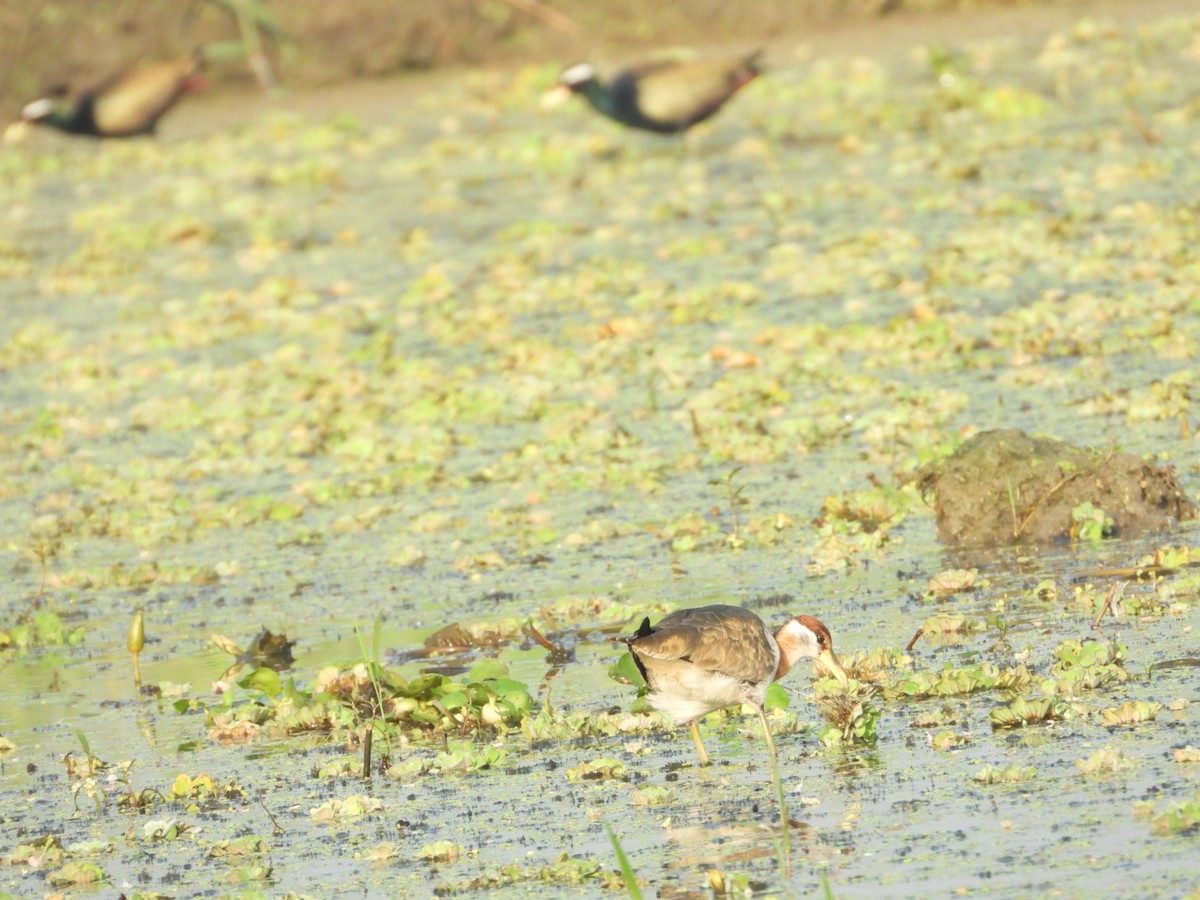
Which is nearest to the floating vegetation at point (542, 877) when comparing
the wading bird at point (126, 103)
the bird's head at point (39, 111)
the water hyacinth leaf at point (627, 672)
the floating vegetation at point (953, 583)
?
the water hyacinth leaf at point (627, 672)

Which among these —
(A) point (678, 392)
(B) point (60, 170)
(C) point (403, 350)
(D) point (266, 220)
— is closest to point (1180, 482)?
(A) point (678, 392)

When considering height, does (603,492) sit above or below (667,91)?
below

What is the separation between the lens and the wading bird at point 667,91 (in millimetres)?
15227

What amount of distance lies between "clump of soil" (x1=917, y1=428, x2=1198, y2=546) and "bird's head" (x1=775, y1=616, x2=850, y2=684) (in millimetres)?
1694

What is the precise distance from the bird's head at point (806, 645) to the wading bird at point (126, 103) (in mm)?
11825

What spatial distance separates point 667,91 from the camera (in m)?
15.4

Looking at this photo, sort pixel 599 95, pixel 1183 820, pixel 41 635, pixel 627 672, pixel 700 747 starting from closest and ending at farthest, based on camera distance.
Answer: pixel 1183 820, pixel 700 747, pixel 627 672, pixel 41 635, pixel 599 95

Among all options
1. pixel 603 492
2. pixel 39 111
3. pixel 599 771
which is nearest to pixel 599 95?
pixel 39 111

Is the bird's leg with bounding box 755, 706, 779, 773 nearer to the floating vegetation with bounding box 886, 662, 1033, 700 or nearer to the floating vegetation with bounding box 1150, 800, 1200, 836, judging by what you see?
the floating vegetation with bounding box 886, 662, 1033, 700

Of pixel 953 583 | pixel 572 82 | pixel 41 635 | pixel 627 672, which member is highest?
pixel 572 82

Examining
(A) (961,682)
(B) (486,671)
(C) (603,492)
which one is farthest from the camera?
(C) (603,492)

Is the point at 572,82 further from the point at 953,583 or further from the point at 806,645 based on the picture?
the point at 806,645

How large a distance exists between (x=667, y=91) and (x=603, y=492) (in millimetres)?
6868

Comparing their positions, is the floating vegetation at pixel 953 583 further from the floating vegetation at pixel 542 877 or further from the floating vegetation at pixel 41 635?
the floating vegetation at pixel 41 635
